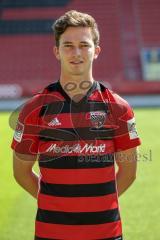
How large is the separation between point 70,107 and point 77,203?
0.46m

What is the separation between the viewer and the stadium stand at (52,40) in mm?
22703

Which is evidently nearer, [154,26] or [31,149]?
[31,149]

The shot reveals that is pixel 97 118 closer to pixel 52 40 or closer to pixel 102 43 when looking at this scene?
pixel 102 43

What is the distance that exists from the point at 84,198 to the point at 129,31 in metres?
22.7

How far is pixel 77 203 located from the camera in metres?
2.63

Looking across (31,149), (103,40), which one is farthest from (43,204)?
(103,40)

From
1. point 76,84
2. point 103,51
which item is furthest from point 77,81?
point 103,51

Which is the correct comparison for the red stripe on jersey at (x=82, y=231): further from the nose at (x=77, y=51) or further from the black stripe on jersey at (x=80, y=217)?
the nose at (x=77, y=51)

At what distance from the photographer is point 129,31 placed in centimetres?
2484

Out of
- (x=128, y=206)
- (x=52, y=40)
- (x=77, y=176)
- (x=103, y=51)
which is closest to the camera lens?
(x=77, y=176)

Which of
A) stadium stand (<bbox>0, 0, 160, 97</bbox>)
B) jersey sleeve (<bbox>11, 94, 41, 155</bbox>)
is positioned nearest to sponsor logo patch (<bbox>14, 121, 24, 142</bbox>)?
jersey sleeve (<bbox>11, 94, 41, 155</bbox>)

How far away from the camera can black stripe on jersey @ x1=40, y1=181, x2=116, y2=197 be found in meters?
2.62

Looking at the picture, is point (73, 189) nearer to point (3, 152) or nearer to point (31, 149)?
point (31, 149)

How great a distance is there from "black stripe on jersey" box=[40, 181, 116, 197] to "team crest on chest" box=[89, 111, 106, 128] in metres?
0.28
